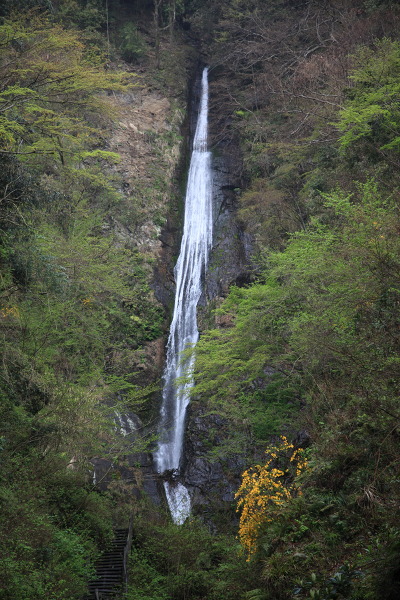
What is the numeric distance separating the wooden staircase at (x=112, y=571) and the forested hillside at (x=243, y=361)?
1.12ft

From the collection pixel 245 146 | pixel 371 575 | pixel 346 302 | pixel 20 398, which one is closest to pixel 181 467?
pixel 20 398

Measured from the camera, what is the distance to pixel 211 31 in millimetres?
35875

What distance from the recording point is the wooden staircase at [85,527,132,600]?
9719 mm

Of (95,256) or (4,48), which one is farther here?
(95,256)

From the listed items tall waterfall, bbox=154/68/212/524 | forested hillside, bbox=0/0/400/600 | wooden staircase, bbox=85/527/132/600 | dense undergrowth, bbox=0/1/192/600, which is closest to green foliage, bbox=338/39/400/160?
forested hillside, bbox=0/0/400/600

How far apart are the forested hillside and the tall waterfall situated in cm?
89

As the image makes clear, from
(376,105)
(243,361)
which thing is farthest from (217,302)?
(376,105)

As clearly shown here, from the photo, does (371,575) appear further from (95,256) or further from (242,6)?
(242,6)

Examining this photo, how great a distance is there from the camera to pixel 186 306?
82.0 ft

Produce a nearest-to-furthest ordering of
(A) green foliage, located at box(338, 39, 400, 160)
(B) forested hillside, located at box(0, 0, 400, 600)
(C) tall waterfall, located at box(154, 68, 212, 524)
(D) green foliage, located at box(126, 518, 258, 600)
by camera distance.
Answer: (B) forested hillside, located at box(0, 0, 400, 600) < (D) green foliage, located at box(126, 518, 258, 600) < (A) green foliage, located at box(338, 39, 400, 160) < (C) tall waterfall, located at box(154, 68, 212, 524)

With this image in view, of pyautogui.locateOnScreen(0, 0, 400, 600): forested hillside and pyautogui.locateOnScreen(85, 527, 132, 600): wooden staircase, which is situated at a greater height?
pyautogui.locateOnScreen(0, 0, 400, 600): forested hillside

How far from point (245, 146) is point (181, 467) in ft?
64.8

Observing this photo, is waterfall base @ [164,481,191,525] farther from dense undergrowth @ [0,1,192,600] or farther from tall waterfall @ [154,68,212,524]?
dense undergrowth @ [0,1,192,600]

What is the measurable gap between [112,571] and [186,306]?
50.6 feet
